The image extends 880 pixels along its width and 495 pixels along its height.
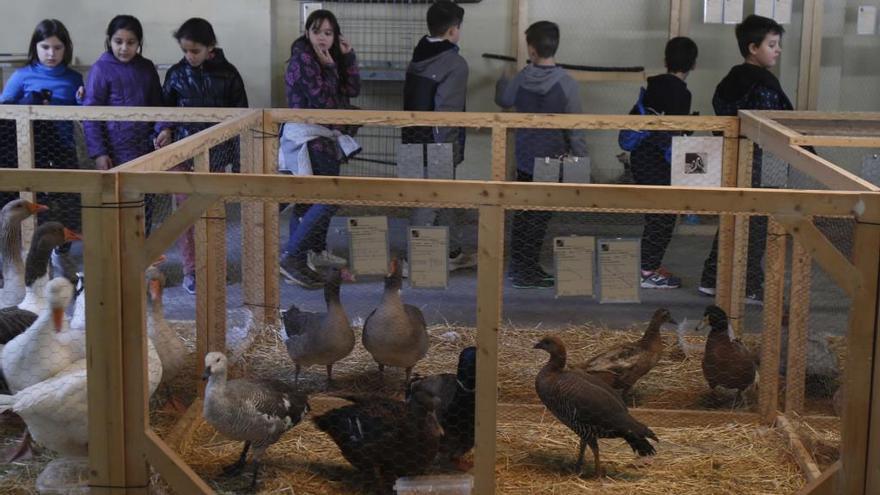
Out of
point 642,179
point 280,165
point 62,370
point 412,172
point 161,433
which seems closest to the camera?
point 62,370

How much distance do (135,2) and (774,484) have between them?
5184mm

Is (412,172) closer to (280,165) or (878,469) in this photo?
(280,165)

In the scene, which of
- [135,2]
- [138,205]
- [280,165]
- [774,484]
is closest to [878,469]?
[774,484]

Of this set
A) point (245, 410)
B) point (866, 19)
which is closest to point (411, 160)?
point (245, 410)

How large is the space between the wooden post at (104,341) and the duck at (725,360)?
1995 mm

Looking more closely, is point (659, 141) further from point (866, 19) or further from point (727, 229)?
point (866, 19)

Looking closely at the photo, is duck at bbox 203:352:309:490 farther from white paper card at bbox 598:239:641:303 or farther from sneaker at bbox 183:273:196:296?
sneaker at bbox 183:273:196:296

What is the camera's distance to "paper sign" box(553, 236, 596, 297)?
3320 millimetres

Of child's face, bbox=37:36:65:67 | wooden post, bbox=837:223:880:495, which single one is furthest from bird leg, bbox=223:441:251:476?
child's face, bbox=37:36:65:67

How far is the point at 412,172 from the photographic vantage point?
4.40 metres

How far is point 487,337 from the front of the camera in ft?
8.87

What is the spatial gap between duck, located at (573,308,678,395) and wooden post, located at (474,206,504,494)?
1131 millimetres

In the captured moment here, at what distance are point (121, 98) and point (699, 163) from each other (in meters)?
2.59

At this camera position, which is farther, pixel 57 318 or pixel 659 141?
pixel 659 141
